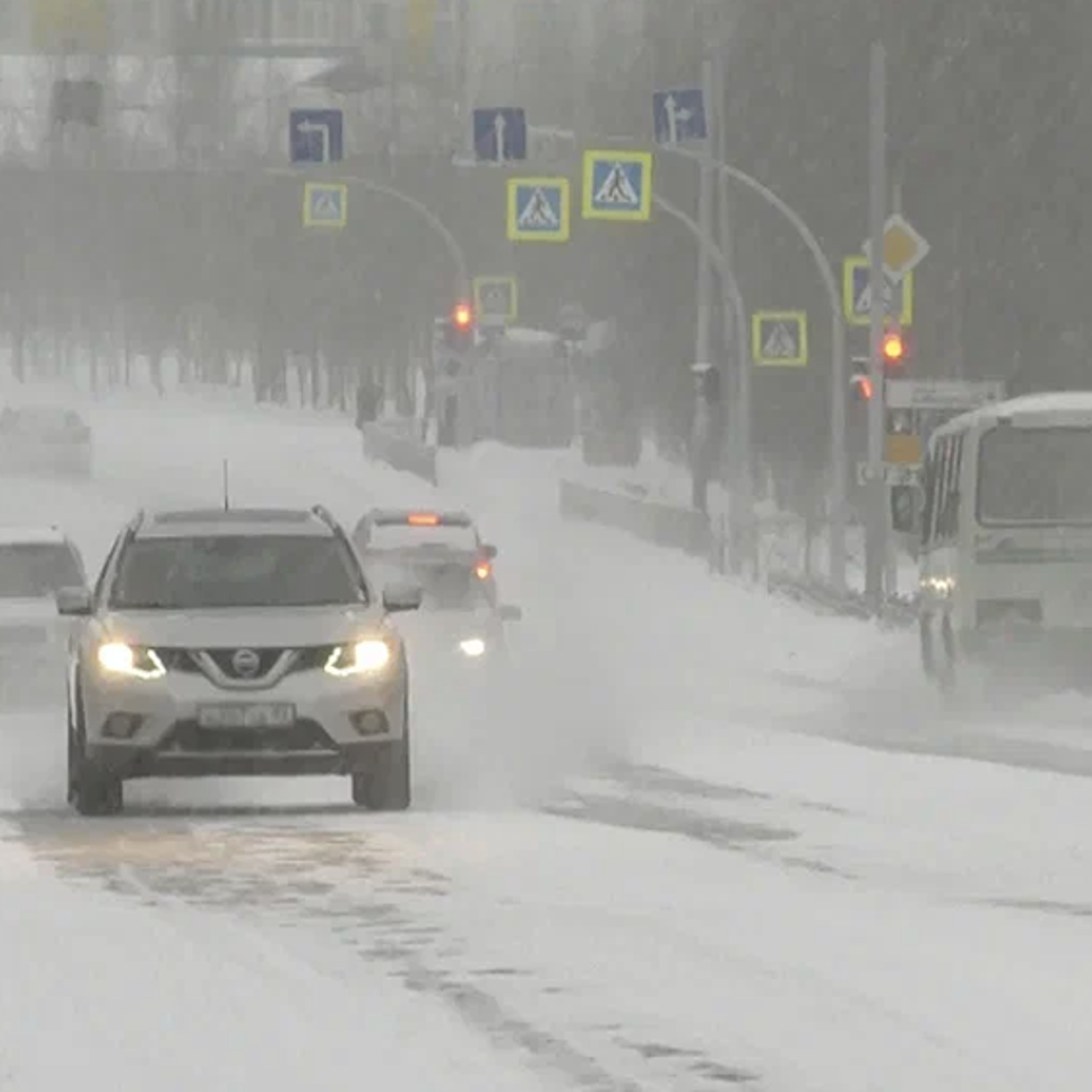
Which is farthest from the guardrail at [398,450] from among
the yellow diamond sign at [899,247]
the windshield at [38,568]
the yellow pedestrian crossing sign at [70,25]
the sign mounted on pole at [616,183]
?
the yellow pedestrian crossing sign at [70,25]

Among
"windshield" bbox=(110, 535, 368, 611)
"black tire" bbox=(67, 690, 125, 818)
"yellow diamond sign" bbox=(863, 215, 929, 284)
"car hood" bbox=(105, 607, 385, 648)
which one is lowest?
"black tire" bbox=(67, 690, 125, 818)

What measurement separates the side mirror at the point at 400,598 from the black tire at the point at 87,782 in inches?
66.2

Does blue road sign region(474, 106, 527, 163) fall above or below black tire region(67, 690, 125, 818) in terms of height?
above

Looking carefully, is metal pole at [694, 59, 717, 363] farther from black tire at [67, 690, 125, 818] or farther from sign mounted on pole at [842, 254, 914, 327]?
black tire at [67, 690, 125, 818]

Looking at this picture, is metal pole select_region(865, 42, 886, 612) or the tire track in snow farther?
metal pole select_region(865, 42, 886, 612)

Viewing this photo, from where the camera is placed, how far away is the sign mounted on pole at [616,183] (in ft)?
190

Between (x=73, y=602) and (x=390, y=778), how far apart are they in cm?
195

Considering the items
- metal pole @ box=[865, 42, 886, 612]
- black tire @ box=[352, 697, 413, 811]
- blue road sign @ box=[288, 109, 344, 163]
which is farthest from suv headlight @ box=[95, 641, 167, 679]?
blue road sign @ box=[288, 109, 344, 163]

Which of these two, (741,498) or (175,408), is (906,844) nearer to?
(741,498)

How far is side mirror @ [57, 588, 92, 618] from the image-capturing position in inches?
860

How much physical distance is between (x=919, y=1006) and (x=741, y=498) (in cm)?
4825

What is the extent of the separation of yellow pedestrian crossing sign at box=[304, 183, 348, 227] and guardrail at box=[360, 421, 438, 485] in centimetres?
1041

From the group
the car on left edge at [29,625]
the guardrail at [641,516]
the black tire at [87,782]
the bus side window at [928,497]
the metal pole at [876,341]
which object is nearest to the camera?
the black tire at [87,782]

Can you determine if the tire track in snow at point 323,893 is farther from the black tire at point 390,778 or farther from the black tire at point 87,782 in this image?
the black tire at point 390,778
